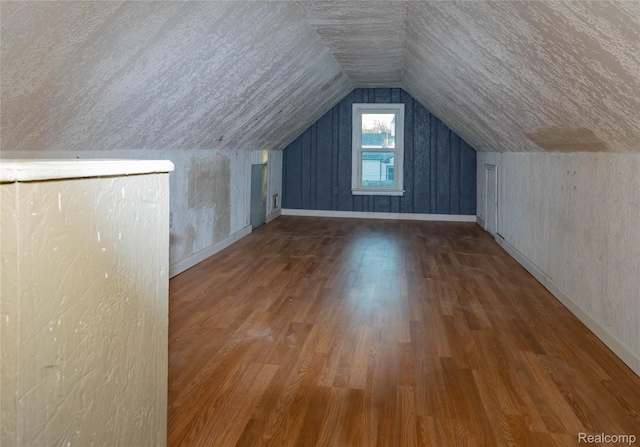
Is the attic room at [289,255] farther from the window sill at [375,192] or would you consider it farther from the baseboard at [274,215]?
the window sill at [375,192]

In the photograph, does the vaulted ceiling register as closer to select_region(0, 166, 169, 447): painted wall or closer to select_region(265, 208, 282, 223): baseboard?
select_region(0, 166, 169, 447): painted wall

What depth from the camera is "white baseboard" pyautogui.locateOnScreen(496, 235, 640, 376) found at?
272 cm

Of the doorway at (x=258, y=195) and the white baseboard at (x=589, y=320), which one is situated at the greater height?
the doorway at (x=258, y=195)

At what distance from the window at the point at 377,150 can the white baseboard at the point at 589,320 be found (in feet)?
13.5

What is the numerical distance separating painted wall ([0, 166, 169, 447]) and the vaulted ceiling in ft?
4.03

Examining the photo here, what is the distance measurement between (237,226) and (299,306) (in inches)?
121

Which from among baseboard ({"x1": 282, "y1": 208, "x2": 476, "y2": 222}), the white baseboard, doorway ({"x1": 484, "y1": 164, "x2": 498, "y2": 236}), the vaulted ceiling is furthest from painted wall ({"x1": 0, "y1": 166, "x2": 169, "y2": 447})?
baseboard ({"x1": 282, "y1": 208, "x2": 476, "y2": 222})

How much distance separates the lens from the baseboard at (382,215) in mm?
9047

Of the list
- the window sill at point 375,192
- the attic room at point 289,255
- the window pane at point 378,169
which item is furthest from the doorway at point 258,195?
the window pane at point 378,169

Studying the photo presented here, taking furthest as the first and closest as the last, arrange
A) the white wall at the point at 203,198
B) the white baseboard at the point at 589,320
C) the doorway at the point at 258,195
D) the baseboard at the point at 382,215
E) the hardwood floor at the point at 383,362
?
the baseboard at the point at 382,215 → the doorway at the point at 258,195 → the white wall at the point at 203,198 → the white baseboard at the point at 589,320 → the hardwood floor at the point at 383,362

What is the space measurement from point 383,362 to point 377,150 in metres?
6.87

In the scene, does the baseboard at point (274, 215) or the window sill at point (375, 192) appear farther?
the window sill at point (375, 192)

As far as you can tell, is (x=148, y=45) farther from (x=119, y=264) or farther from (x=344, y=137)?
(x=344, y=137)

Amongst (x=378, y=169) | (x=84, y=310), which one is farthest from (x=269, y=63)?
(x=378, y=169)
